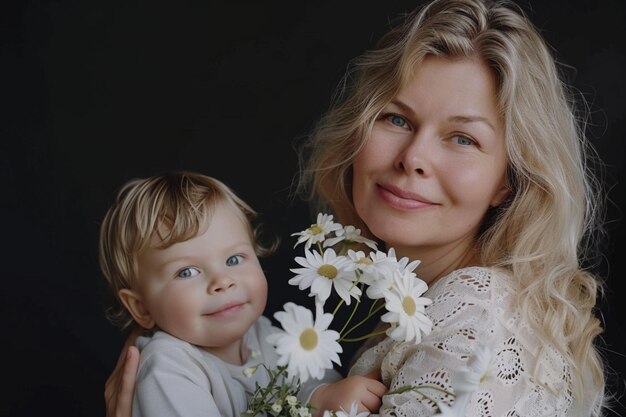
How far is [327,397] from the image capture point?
78.2 inches

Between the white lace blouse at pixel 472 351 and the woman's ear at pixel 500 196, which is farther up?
the woman's ear at pixel 500 196

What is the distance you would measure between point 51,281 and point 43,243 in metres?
0.16

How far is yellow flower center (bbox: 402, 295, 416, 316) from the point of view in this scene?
1.59 meters

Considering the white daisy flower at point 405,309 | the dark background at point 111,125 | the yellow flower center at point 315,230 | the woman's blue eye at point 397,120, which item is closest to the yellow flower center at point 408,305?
the white daisy flower at point 405,309

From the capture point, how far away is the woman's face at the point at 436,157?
209cm

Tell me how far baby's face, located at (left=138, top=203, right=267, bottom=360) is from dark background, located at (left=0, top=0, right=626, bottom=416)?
1356 millimetres

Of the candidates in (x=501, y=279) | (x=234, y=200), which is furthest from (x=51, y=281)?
(x=501, y=279)

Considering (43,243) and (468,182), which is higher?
(468,182)

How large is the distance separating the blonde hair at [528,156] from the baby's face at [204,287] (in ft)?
1.46

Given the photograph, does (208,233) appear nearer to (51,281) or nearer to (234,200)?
(234,200)

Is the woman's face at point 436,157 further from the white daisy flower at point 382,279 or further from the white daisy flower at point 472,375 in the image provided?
the white daisy flower at point 472,375

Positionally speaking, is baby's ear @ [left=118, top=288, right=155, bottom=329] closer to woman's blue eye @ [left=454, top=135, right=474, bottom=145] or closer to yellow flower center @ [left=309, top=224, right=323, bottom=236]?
yellow flower center @ [left=309, top=224, right=323, bottom=236]

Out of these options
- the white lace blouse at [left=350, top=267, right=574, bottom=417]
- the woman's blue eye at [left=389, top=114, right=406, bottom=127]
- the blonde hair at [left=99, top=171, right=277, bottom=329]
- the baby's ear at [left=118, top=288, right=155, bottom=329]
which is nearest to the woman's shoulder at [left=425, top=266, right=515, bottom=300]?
the white lace blouse at [left=350, top=267, right=574, bottom=417]

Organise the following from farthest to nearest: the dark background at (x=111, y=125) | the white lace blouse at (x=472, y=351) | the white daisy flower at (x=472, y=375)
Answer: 1. the dark background at (x=111, y=125)
2. the white lace blouse at (x=472, y=351)
3. the white daisy flower at (x=472, y=375)
